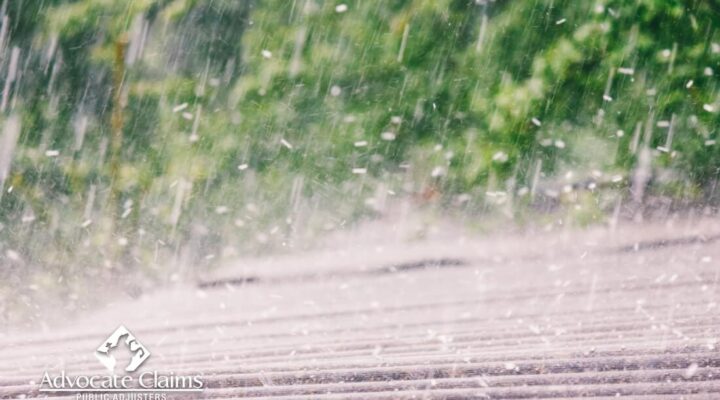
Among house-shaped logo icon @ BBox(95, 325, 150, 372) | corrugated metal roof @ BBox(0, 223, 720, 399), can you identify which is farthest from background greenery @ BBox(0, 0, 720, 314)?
house-shaped logo icon @ BBox(95, 325, 150, 372)

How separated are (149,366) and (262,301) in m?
1.94

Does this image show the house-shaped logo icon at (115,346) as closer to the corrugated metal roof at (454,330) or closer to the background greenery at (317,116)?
the corrugated metal roof at (454,330)

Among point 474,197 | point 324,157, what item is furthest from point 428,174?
point 324,157

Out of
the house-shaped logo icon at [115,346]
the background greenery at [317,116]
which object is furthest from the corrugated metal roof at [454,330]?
the background greenery at [317,116]

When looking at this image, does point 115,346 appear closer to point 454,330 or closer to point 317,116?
point 454,330

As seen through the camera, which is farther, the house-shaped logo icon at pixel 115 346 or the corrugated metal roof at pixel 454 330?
the house-shaped logo icon at pixel 115 346

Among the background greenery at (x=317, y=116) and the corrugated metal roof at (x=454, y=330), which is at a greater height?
the background greenery at (x=317, y=116)

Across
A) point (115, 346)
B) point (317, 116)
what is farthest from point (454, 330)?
point (317, 116)

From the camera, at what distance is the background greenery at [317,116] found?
583cm

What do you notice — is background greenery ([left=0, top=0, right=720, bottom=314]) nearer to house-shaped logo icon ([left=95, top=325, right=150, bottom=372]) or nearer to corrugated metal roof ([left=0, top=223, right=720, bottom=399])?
corrugated metal roof ([left=0, top=223, right=720, bottom=399])

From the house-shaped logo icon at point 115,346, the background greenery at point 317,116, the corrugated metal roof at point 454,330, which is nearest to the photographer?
the corrugated metal roof at point 454,330

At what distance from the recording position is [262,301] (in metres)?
5.20

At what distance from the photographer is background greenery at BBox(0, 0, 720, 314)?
5.83 m

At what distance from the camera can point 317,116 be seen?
666 cm
